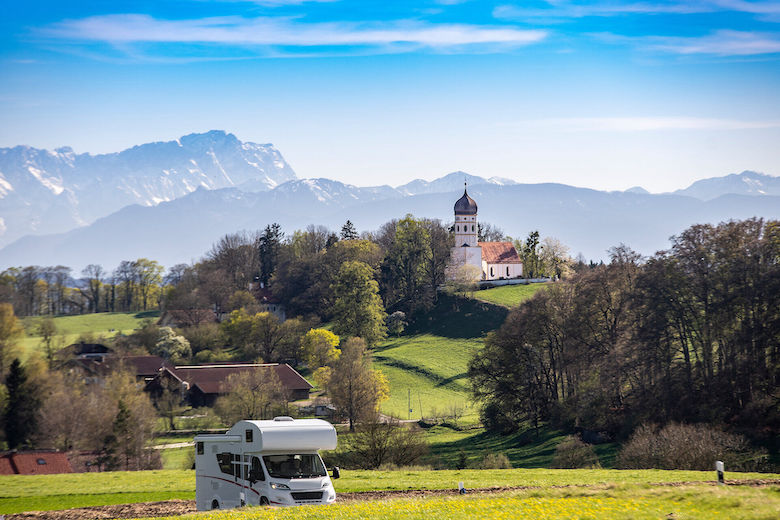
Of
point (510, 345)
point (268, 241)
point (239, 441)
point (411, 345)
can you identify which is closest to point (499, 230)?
point (268, 241)

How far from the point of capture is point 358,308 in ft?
321

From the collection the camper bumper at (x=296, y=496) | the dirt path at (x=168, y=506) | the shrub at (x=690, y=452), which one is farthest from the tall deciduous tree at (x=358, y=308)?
the camper bumper at (x=296, y=496)

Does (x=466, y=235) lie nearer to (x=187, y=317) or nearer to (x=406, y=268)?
(x=406, y=268)

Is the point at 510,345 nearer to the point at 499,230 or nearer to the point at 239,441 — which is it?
the point at 239,441

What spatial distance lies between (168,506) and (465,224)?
10550 cm

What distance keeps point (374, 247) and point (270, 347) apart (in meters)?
31.7

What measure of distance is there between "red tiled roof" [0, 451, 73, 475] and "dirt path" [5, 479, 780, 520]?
21403 millimetres

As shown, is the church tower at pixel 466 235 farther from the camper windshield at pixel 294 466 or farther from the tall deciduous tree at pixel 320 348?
the camper windshield at pixel 294 466

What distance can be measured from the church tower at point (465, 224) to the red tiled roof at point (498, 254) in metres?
3.95

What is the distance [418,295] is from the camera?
4483 inches

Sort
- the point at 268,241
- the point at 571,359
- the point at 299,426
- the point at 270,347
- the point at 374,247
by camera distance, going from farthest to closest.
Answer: the point at 268,241, the point at 374,247, the point at 270,347, the point at 571,359, the point at 299,426

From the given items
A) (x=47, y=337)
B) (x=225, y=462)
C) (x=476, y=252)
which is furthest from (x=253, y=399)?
(x=476, y=252)

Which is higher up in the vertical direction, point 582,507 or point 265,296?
point 265,296

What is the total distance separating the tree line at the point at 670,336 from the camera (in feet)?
138
